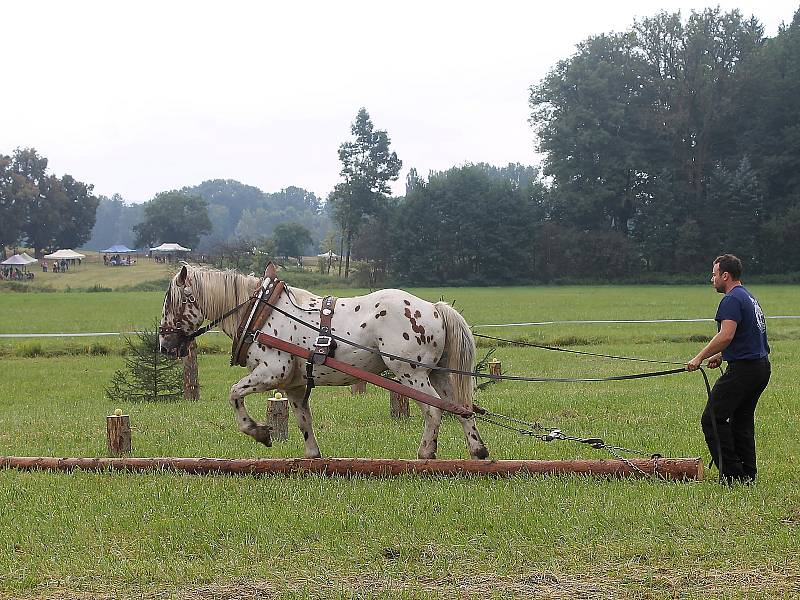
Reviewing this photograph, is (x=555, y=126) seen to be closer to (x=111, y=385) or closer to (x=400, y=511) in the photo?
(x=111, y=385)

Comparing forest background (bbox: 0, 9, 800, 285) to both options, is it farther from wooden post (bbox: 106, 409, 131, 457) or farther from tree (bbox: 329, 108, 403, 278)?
wooden post (bbox: 106, 409, 131, 457)

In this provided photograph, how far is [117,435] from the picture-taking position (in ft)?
34.4

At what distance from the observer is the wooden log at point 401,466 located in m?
8.46

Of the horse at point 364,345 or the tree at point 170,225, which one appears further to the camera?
the tree at point 170,225

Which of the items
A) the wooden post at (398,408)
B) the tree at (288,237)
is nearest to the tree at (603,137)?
the tree at (288,237)

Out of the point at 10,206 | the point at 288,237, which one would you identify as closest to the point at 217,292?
the point at 10,206

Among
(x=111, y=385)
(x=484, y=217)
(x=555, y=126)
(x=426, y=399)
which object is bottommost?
(x=111, y=385)

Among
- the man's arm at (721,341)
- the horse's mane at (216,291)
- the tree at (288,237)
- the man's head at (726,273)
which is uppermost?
the tree at (288,237)

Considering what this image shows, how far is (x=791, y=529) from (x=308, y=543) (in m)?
3.70

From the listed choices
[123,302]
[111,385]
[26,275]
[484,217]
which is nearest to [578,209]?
[484,217]

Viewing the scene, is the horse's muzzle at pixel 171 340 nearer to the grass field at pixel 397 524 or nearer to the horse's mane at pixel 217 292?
the horse's mane at pixel 217 292

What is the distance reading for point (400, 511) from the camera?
7562mm

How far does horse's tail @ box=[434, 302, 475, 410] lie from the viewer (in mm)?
9484

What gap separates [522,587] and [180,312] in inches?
213
